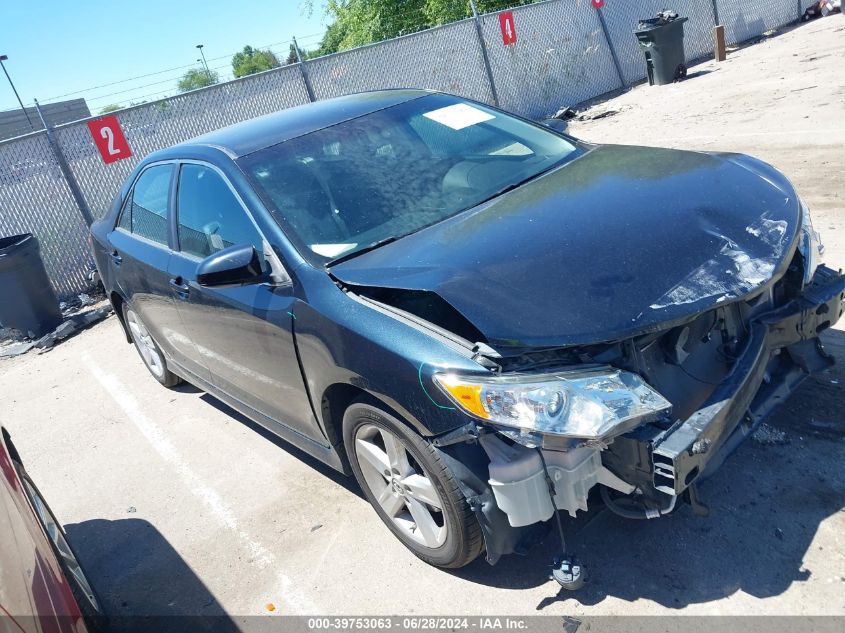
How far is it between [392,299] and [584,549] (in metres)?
1.31

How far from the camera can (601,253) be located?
2.74m

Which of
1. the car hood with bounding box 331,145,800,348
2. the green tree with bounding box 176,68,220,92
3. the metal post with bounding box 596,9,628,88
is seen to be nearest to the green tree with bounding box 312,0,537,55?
the green tree with bounding box 176,68,220,92

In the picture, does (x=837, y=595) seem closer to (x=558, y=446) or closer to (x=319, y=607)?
(x=558, y=446)

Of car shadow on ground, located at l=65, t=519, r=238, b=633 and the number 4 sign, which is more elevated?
the number 4 sign

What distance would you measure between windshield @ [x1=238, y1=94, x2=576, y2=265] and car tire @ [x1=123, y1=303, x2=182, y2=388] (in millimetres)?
2427

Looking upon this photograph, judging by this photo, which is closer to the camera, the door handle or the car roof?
the car roof

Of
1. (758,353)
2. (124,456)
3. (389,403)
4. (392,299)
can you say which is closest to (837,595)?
(758,353)

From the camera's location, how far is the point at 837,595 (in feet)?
8.25

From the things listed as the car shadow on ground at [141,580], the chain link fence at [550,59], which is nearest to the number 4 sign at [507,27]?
the chain link fence at [550,59]

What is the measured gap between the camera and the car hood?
249 cm

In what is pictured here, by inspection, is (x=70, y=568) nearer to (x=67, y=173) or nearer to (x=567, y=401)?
(x=567, y=401)

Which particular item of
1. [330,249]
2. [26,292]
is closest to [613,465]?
[330,249]

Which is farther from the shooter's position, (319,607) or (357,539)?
(357,539)

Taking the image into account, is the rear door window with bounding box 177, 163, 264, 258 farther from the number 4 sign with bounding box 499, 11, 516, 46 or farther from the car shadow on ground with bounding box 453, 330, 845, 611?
the number 4 sign with bounding box 499, 11, 516, 46
